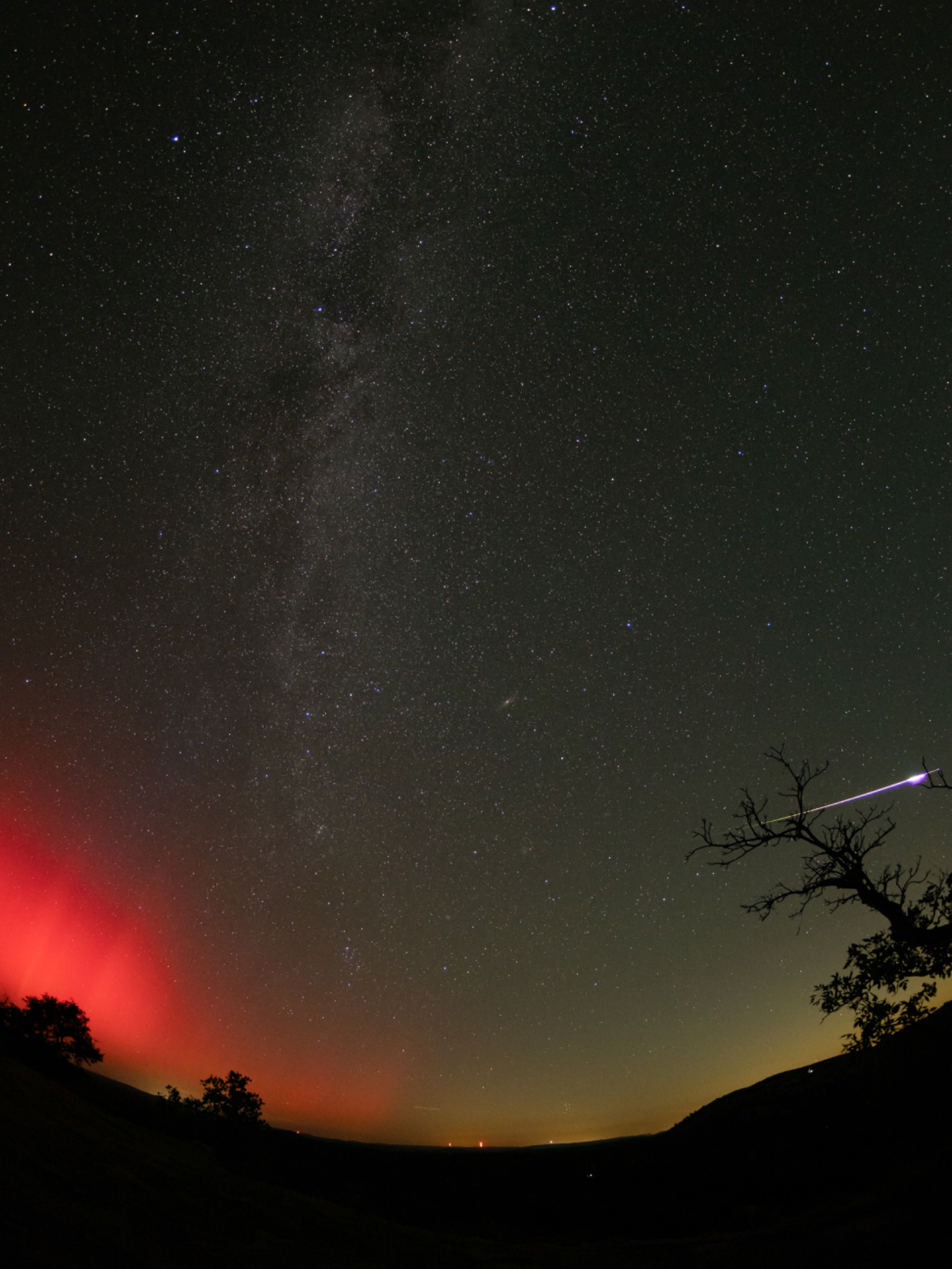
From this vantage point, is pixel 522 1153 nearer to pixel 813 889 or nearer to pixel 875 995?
pixel 875 995

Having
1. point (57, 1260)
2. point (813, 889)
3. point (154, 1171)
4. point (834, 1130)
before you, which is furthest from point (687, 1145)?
point (57, 1260)

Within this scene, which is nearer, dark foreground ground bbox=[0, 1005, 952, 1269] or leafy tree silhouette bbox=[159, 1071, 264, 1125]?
dark foreground ground bbox=[0, 1005, 952, 1269]

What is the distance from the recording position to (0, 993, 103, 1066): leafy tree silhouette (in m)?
24.5

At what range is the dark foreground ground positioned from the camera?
631cm

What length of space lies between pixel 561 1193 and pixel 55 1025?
69.4ft

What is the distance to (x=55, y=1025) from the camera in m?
25.4

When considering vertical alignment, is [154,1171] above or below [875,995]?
below

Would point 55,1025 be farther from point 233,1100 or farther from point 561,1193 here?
point 561,1193

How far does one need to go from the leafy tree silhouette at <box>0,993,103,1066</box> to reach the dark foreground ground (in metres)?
1.72

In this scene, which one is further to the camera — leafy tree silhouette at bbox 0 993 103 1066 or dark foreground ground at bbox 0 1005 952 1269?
leafy tree silhouette at bbox 0 993 103 1066

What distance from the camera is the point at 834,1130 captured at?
14875mm

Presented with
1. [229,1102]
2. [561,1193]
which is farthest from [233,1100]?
[561,1193]

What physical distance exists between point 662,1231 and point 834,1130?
15.8ft

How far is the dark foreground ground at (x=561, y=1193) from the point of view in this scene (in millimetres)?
6309
